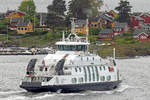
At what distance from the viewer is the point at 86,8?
186m

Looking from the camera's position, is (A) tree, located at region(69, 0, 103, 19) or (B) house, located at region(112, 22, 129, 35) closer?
(B) house, located at region(112, 22, 129, 35)

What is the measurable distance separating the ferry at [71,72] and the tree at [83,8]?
4349 inches

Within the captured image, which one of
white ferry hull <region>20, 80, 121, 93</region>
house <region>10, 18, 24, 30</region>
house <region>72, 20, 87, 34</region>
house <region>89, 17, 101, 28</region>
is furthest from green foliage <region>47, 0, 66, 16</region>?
white ferry hull <region>20, 80, 121, 93</region>

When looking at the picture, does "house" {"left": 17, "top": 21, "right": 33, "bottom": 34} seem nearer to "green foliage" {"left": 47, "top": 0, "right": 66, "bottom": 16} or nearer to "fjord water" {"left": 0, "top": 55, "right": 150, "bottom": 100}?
"green foliage" {"left": 47, "top": 0, "right": 66, "bottom": 16}

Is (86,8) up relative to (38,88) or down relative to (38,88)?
up

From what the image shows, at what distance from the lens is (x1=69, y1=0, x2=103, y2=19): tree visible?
180 m

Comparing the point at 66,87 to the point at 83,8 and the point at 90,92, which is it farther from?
the point at 83,8

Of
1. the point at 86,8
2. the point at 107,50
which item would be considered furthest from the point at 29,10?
the point at 107,50

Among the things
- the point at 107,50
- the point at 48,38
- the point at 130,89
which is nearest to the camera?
the point at 130,89

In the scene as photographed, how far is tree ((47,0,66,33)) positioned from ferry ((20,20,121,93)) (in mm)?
104207

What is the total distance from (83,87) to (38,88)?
6.00 m

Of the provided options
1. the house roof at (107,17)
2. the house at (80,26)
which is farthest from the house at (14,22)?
the house roof at (107,17)

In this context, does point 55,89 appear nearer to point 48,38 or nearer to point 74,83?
point 74,83

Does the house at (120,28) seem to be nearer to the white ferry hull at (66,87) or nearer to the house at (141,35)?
the house at (141,35)
